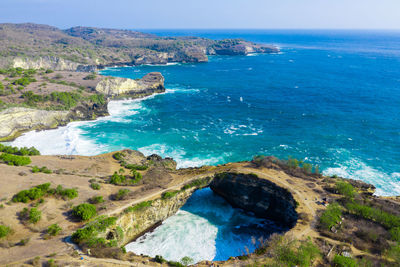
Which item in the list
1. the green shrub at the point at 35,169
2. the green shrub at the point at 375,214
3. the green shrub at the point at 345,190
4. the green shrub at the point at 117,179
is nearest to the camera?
the green shrub at the point at 375,214

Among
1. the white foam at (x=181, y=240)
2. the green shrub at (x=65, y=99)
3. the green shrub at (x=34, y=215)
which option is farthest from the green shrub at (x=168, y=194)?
the green shrub at (x=65, y=99)

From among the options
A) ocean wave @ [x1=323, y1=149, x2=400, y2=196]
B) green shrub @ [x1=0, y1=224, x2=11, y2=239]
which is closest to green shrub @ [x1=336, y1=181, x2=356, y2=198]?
ocean wave @ [x1=323, y1=149, x2=400, y2=196]

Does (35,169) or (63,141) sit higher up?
(35,169)

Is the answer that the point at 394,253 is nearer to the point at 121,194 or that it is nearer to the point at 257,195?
the point at 257,195

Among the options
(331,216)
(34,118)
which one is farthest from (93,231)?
(34,118)

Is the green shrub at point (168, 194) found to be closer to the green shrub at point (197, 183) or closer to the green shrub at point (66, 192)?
the green shrub at point (197, 183)

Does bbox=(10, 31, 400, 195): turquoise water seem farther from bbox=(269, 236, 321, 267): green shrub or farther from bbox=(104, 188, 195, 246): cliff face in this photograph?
bbox=(269, 236, 321, 267): green shrub

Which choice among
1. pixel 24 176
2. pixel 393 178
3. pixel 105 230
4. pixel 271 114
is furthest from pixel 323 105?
pixel 24 176
